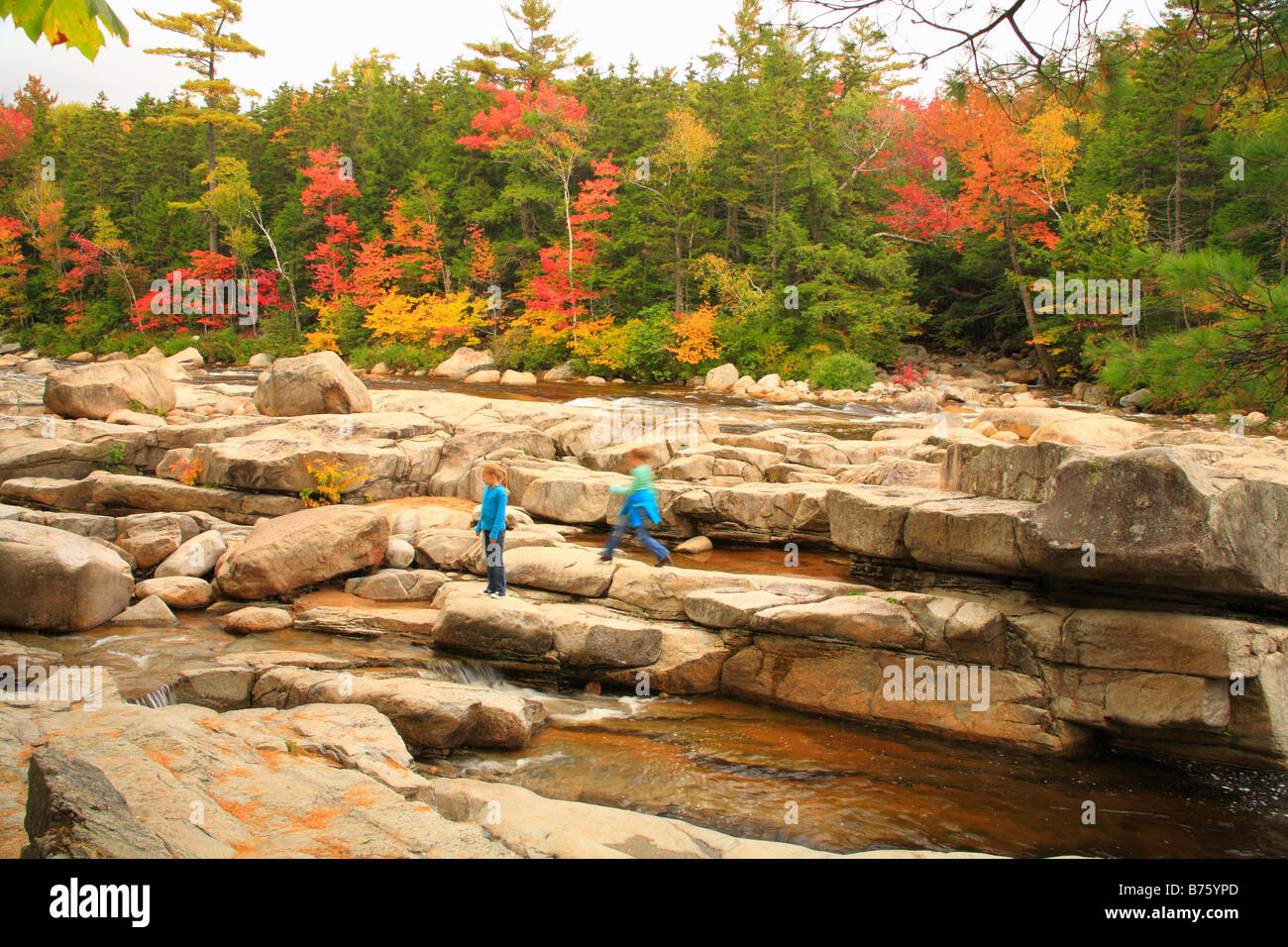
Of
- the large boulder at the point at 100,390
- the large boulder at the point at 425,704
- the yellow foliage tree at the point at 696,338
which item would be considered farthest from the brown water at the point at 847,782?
the yellow foliage tree at the point at 696,338

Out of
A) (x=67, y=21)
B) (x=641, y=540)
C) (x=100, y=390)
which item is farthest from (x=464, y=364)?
(x=67, y=21)

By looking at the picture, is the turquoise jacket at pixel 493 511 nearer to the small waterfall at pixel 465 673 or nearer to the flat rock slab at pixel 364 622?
the flat rock slab at pixel 364 622

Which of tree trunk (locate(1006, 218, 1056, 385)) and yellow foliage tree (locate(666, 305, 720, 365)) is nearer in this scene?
tree trunk (locate(1006, 218, 1056, 385))

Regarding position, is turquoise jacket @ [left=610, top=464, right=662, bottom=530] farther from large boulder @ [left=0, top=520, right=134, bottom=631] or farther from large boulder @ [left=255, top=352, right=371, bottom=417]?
large boulder @ [left=255, top=352, right=371, bottom=417]

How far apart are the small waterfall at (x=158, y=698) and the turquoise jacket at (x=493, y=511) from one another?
10.2ft

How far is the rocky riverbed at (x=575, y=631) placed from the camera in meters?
4.16

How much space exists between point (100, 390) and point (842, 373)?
889 inches

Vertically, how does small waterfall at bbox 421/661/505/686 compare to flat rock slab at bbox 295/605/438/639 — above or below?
below

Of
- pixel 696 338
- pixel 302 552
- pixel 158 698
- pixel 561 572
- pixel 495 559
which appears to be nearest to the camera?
pixel 158 698

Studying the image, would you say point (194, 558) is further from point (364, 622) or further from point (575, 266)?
point (575, 266)

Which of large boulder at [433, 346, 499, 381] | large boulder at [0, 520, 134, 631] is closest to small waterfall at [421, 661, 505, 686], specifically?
large boulder at [0, 520, 134, 631]

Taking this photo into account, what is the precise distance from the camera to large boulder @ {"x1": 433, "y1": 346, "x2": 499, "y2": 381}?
106 ft

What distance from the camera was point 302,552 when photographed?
874cm

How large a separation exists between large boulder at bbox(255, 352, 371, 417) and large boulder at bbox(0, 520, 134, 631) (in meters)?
7.43
